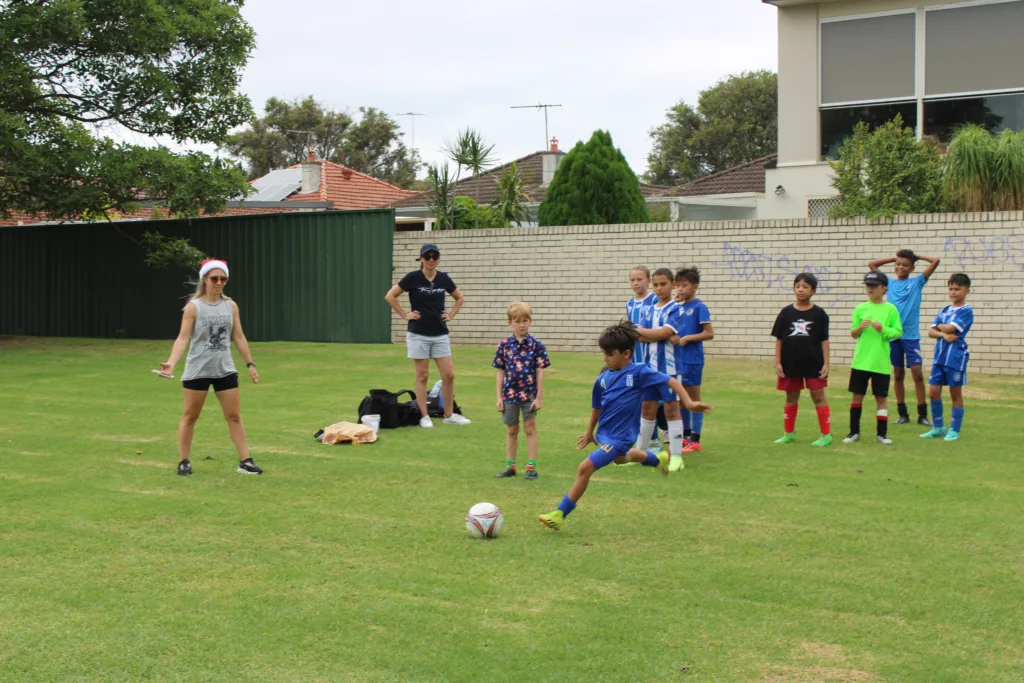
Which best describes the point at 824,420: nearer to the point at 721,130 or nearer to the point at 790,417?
the point at 790,417

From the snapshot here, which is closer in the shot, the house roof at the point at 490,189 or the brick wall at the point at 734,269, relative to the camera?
the brick wall at the point at 734,269

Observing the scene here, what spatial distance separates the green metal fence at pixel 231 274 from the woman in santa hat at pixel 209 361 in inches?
489

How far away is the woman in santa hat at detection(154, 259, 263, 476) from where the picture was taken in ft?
29.4

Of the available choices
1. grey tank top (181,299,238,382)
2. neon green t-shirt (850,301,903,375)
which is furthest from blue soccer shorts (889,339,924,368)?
grey tank top (181,299,238,382)

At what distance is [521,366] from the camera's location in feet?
29.0

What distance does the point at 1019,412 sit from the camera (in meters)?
12.6

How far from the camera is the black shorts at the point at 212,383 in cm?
898

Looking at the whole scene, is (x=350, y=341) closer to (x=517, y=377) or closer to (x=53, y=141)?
(x=53, y=141)

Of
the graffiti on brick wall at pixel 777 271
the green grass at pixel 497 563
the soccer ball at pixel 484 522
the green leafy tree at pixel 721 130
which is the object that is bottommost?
the green grass at pixel 497 563

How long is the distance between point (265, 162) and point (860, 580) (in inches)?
2519

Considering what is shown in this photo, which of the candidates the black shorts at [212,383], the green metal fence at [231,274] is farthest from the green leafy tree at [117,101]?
the black shorts at [212,383]

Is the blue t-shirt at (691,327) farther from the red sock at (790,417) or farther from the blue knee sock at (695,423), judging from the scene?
the red sock at (790,417)

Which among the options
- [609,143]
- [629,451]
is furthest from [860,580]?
[609,143]

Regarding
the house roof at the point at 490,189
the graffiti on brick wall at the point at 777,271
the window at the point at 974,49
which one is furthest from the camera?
the house roof at the point at 490,189
